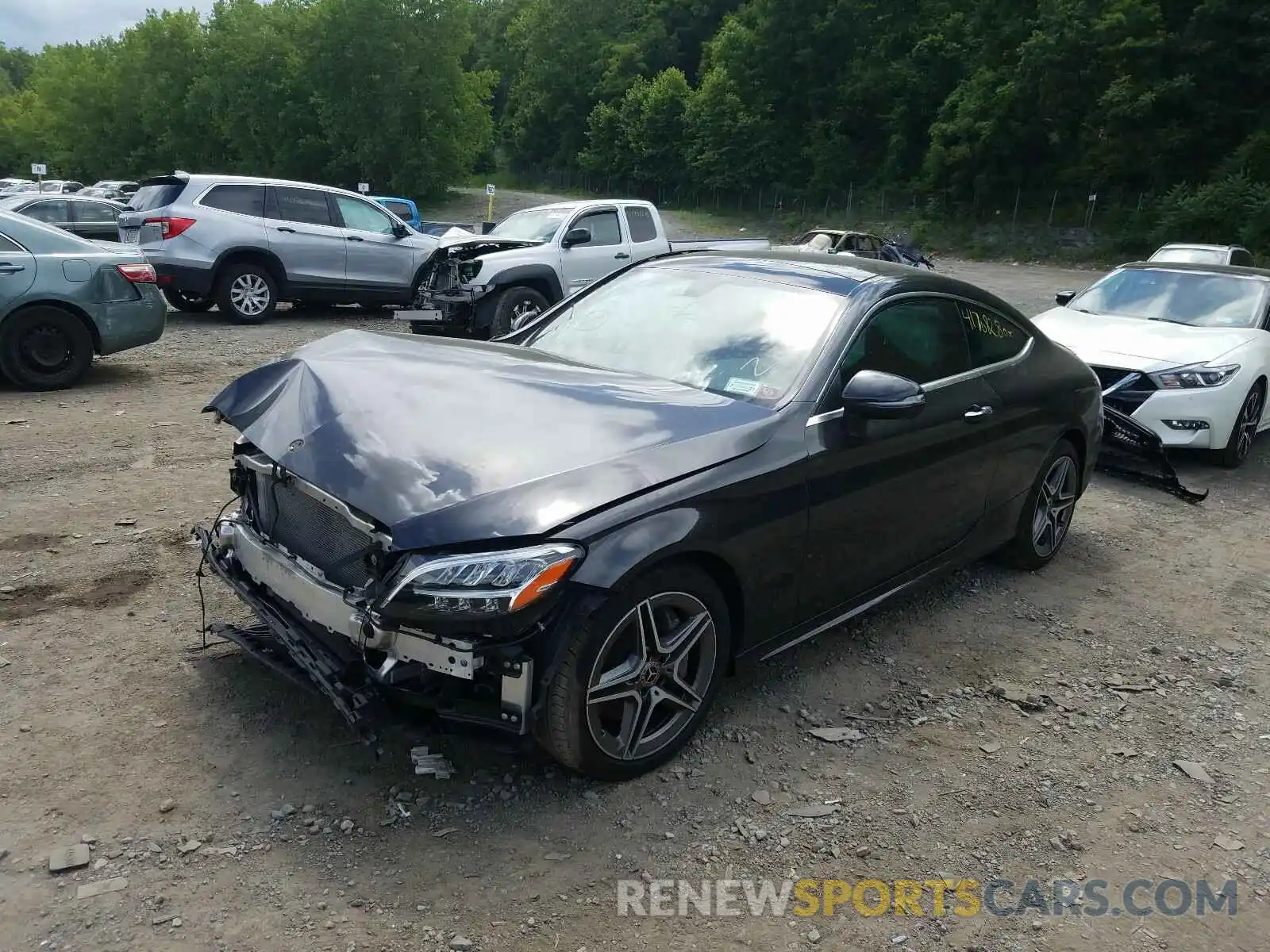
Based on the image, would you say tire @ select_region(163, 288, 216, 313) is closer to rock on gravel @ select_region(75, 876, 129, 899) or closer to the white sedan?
the white sedan

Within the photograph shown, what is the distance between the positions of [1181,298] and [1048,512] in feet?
15.5

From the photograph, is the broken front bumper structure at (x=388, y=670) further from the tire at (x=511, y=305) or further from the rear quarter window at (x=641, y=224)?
the rear quarter window at (x=641, y=224)

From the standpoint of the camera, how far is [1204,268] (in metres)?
9.01

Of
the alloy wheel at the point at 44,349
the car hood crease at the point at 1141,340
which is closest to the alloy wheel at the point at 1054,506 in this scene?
the car hood crease at the point at 1141,340

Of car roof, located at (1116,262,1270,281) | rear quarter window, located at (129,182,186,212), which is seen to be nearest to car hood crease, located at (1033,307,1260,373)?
car roof, located at (1116,262,1270,281)

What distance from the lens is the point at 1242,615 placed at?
4.98 meters

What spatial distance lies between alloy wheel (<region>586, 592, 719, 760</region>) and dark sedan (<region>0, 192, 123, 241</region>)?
19514 mm

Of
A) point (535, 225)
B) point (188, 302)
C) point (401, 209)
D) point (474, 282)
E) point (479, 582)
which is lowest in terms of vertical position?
point (479, 582)

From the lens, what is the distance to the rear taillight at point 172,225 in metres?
11.9

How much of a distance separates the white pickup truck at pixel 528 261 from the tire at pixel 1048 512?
5.59 m

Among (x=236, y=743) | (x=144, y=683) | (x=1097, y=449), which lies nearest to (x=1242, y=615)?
(x=1097, y=449)

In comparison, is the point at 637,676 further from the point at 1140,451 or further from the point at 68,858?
the point at 1140,451

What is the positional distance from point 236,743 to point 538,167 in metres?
90.4

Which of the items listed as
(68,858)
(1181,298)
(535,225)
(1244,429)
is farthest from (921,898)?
(535,225)
